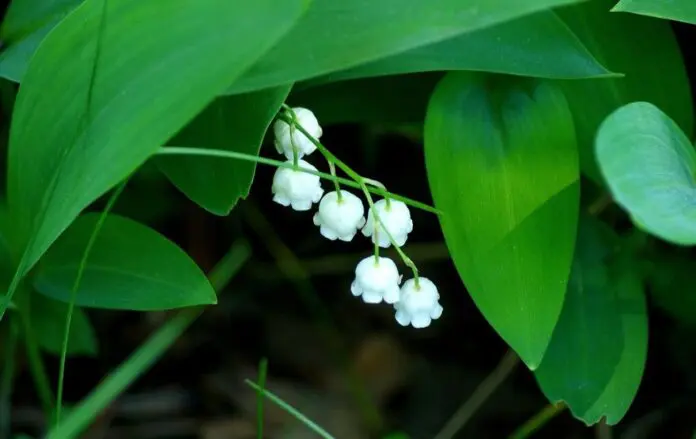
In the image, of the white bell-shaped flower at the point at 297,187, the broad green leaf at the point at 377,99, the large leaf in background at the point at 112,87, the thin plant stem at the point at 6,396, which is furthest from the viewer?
the thin plant stem at the point at 6,396

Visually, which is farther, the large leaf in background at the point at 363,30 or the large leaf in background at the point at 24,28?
the large leaf in background at the point at 24,28

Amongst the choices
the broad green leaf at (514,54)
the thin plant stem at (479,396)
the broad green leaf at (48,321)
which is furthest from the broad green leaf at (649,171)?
the broad green leaf at (48,321)

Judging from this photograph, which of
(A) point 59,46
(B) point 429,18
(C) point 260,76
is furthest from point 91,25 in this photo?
(B) point 429,18

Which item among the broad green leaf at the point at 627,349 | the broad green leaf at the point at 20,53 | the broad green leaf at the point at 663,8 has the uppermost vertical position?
the broad green leaf at the point at 20,53

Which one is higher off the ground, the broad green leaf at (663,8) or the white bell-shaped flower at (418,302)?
the broad green leaf at (663,8)

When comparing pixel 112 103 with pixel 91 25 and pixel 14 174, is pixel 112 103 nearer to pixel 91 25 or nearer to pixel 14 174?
pixel 91 25

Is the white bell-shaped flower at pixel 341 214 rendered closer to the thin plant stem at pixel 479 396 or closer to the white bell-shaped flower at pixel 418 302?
the white bell-shaped flower at pixel 418 302

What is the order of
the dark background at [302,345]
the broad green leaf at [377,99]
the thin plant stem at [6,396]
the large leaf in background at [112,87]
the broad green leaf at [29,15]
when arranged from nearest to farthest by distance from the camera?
the large leaf in background at [112,87] < the broad green leaf at [29,15] < the broad green leaf at [377,99] < the thin plant stem at [6,396] < the dark background at [302,345]
